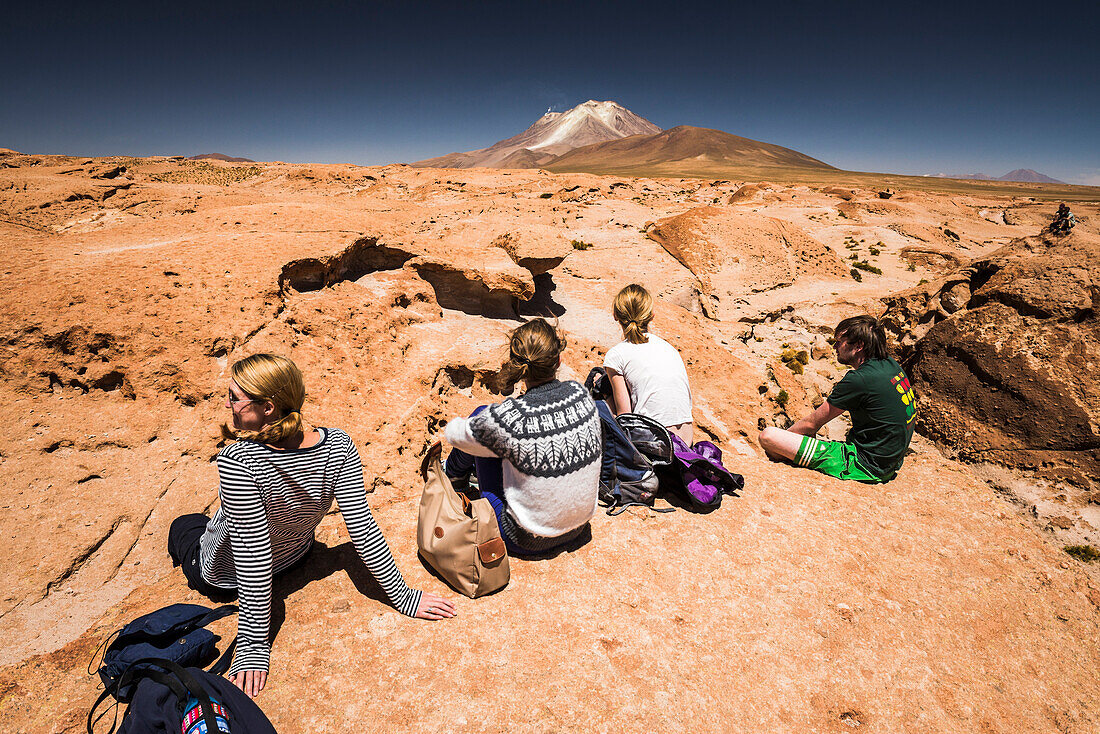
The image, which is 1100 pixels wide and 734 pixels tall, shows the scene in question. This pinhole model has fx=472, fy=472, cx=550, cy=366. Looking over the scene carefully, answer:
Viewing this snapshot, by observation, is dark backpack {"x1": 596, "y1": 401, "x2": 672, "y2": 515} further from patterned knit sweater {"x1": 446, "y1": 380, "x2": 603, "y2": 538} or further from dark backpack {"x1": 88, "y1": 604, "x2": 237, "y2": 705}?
dark backpack {"x1": 88, "y1": 604, "x2": 237, "y2": 705}

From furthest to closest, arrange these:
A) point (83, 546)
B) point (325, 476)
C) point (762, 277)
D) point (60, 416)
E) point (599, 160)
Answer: point (599, 160)
point (762, 277)
point (60, 416)
point (83, 546)
point (325, 476)

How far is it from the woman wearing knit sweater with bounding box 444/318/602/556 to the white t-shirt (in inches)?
45.7

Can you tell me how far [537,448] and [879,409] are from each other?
10.6ft

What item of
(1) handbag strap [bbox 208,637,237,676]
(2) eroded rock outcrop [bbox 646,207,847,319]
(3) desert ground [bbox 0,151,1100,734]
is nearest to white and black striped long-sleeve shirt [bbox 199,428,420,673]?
(1) handbag strap [bbox 208,637,237,676]

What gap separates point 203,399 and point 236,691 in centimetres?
241

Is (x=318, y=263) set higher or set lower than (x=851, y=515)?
higher

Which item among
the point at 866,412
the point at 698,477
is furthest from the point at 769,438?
the point at 698,477

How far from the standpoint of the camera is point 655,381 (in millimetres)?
3963

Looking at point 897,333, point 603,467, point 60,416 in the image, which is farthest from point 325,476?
point 897,333

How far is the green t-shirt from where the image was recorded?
402cm

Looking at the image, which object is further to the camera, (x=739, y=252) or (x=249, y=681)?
(x=739, y=252)

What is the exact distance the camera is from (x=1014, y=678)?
2543 mm

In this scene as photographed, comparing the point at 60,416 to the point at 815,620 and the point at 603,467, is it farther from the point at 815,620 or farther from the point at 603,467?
the point at 815,620

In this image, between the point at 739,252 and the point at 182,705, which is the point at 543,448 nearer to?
the point at 182,705
